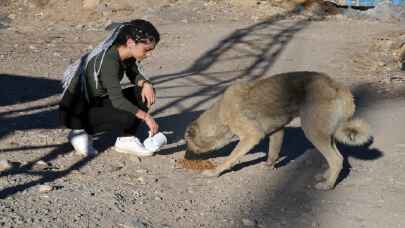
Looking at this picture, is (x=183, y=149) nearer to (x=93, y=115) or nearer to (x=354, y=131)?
(x=93, y=115)

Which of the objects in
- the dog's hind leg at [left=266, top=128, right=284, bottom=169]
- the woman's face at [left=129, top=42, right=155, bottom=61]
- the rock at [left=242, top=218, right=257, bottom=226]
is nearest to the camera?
the rock at [left=242, top=218, right=257, bottom=226]

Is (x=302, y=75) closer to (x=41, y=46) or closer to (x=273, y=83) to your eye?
(x=273, y=83)

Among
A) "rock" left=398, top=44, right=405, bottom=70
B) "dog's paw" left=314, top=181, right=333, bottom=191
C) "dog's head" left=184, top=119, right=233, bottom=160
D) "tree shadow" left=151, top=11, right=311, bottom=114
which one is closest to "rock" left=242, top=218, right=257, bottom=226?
"dog's paw" left=314, top=181, right=333, bottom=191

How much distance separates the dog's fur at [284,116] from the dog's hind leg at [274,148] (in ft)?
0.63

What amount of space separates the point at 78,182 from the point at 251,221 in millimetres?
1462

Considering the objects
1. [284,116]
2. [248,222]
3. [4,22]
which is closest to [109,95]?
[284,116]

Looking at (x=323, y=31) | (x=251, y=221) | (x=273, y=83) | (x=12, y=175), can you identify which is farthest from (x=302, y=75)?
(x=323, y=31)

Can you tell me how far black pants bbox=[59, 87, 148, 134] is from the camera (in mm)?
6180

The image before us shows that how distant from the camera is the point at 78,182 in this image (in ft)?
18.0

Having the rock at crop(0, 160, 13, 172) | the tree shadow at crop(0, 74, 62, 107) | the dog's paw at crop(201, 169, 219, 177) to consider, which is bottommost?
the tree shadow at crop(0, 74, 62, 107)

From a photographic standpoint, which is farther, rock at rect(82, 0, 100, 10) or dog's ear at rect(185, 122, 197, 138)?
rock at rect(82, 0, 100, 10)

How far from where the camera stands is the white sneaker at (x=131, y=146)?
627 cm

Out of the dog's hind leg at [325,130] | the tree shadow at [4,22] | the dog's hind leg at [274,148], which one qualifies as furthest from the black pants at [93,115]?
the tree shadow at [4,22]

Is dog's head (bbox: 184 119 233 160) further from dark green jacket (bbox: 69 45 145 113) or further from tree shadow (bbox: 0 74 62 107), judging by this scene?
tree shadow (bbox: 0 74 62 107)
